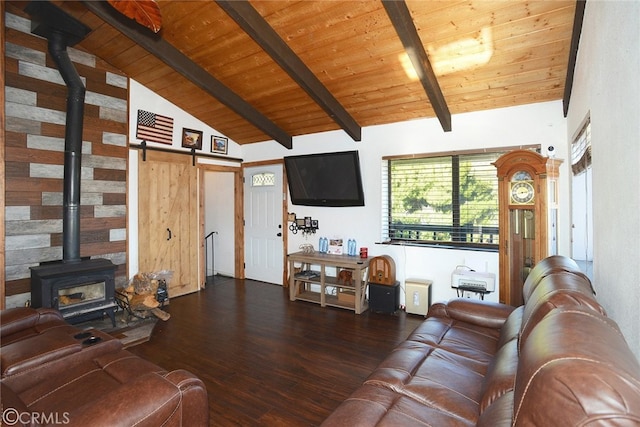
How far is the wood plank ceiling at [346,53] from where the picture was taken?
275 centimetres

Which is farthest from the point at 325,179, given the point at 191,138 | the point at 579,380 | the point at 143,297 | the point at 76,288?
the point at 579,380

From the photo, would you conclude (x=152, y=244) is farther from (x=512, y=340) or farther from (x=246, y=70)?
(x=512, y=340)

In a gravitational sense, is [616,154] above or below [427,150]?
below

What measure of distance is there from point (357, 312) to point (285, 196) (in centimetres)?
236

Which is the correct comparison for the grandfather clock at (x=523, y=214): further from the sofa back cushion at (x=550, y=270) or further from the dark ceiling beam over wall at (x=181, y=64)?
the dark ceiling beam over wall at (x=181, y=64)

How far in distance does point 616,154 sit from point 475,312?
4.65 ft

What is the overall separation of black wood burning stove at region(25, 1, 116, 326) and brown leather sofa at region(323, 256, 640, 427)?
3311 mm

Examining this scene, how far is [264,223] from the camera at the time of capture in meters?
5.85

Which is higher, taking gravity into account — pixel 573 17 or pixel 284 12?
pixel 284 12

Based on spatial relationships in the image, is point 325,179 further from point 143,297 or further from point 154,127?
point 143,297

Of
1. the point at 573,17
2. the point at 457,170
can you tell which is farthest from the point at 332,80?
the point at 573,17

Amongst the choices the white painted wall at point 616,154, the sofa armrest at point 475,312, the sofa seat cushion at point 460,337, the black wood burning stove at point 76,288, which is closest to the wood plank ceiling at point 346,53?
the white painted wall at point 616,154

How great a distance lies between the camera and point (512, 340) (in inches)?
69.9

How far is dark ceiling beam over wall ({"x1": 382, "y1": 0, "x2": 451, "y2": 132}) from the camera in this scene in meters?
2.56
